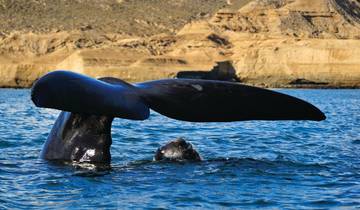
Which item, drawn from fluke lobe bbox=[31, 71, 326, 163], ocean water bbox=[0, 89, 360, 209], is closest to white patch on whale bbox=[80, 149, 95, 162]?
fluke lobe bbox=[31, 71, 326, 163]

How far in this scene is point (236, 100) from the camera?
9352mm

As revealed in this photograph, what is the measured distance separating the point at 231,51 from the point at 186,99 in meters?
84.5

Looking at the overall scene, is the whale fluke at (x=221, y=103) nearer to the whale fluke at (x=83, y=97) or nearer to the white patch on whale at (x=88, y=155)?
the whale fluke at (x=83, y=97)

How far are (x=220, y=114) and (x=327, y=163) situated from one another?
12.1 feet

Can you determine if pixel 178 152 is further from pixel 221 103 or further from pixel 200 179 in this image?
pixel 221 103

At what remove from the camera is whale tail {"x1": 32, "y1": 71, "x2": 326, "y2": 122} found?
330 inches

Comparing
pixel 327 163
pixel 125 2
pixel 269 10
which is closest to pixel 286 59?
pixel 269 10

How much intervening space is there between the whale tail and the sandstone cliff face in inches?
2788

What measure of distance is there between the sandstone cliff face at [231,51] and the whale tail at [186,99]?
70.8 metres

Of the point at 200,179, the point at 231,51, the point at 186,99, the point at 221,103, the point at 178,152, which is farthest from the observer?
the point at 231,51

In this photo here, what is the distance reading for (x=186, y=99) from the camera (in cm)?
919

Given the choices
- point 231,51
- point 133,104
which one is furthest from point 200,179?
point 231,51

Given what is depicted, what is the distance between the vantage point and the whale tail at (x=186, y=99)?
8391 mm

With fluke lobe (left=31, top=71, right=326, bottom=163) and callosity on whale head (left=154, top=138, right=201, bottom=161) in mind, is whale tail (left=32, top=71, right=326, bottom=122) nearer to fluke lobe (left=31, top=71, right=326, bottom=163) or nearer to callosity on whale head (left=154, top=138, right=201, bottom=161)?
fluke lobe (left=31, top=71, right=326, bottom=163)
